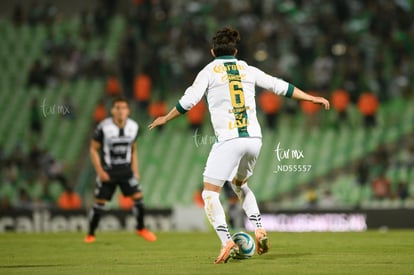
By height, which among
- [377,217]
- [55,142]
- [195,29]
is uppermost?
[195,29]

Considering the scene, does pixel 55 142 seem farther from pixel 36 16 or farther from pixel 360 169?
pixel 360 169

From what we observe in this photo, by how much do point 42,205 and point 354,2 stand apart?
967 cm

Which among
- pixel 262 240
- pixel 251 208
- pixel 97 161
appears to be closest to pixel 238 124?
pixel 251 208

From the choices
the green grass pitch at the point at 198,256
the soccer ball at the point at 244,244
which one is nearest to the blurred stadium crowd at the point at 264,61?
the green grass pitch at the point at 198,256

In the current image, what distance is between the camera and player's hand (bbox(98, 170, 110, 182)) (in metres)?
15.2

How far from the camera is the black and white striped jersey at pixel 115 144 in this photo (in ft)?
49.9

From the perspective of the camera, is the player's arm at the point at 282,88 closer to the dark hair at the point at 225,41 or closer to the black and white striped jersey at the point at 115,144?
the dark hair at the point at 225,41

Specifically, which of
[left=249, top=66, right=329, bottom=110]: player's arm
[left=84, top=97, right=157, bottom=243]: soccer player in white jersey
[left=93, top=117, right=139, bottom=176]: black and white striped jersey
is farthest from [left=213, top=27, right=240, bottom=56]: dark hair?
[left=93, top=117, right=139, bottom=176]: black and white striped jersey

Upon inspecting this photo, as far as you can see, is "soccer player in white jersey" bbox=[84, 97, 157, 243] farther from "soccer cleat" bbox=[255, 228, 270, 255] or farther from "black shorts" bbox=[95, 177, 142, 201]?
"soccer cleat" bbox=[255, 228, 270, 255]

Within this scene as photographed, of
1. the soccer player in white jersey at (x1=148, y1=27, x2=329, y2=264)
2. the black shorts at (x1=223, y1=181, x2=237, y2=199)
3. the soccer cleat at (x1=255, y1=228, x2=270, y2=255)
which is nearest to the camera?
the soccer player in white jersey at (x1=148, y1=27, x2=329, y2=264)

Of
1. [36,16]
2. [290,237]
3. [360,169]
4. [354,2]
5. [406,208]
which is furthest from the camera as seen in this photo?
[36,16]

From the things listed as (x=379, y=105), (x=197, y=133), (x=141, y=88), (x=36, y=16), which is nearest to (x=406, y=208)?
(x=379, y=105)

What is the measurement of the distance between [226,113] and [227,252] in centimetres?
154

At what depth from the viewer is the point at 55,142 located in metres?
25.2
